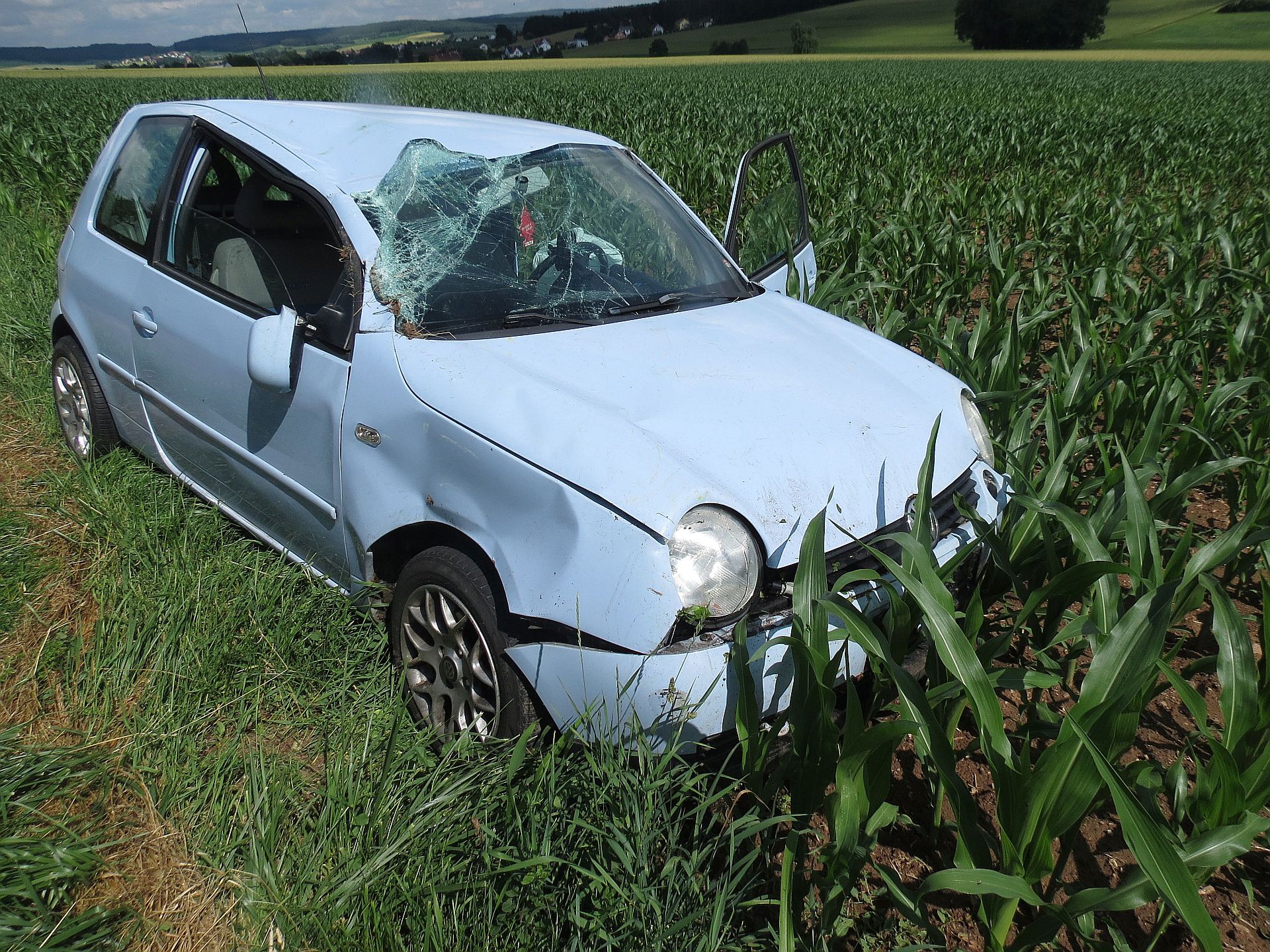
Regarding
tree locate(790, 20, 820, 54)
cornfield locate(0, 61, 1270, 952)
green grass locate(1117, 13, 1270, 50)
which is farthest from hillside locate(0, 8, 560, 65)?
green grass locate(1117, 13, 1270, 50)

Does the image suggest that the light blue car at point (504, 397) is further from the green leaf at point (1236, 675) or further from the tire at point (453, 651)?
the green leaf at point (1236, 675)

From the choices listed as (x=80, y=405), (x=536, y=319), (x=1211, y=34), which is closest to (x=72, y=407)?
(x=80, y=405)

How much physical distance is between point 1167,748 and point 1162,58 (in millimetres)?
66609

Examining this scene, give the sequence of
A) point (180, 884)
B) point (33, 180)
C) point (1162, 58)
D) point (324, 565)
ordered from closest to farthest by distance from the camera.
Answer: point (180, 884) → point (324, 565) → point (33, 180) → point (1162, 58)

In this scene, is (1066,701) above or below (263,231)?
below

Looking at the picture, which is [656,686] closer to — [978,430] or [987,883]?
[987,883]

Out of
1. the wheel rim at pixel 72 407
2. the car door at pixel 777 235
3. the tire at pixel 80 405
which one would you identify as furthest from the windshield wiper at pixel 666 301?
the wheel rim at pixel 72 407

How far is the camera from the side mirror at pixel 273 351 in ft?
8.29

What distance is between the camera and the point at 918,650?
229cm

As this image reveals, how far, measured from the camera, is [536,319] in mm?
2650

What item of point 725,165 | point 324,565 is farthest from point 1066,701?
point 725,165

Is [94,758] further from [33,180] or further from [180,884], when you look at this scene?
[33,180]

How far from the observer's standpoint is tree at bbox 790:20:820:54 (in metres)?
73.0

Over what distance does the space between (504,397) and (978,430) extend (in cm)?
154
